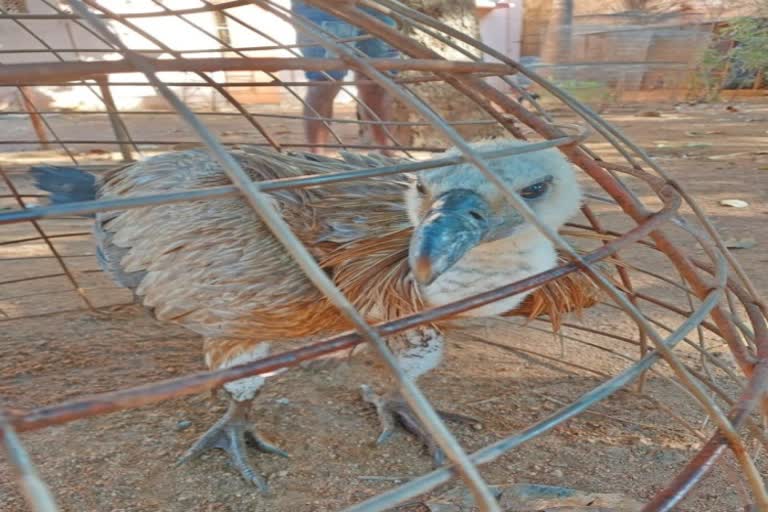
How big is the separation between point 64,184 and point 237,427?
3.24 ft

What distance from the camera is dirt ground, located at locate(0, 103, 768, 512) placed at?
154 centimetres

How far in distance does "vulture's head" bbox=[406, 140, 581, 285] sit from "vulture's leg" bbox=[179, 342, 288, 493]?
1.82ft

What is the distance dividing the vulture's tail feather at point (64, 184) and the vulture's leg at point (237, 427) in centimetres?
74

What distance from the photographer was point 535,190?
1454mm

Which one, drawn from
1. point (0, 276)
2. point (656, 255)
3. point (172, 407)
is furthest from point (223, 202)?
point (656, 255)

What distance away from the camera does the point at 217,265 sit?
1621mm

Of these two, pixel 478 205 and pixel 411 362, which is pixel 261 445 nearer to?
pixel 411 362

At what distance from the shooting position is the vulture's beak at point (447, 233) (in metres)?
1.06

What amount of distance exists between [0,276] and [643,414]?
244 cm

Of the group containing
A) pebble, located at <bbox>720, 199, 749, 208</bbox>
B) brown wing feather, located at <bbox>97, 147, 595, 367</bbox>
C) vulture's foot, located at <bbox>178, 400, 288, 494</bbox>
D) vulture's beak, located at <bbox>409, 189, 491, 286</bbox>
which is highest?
vulture's beak, located at <bbox>409, 189, 491, 286</bbox>

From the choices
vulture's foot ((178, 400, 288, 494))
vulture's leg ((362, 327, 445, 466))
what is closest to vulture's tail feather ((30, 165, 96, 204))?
vulture's foot ((178, 400, 288, 494))

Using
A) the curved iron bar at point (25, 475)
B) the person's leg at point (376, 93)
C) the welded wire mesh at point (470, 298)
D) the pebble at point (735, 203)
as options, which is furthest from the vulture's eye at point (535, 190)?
the pebble at point (735, 203)

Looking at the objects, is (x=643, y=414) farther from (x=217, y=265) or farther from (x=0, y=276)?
(x=0, y=276)

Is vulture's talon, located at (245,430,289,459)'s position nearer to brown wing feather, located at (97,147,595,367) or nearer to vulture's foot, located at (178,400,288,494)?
vulture's foot, located at (178,400,288,494)
